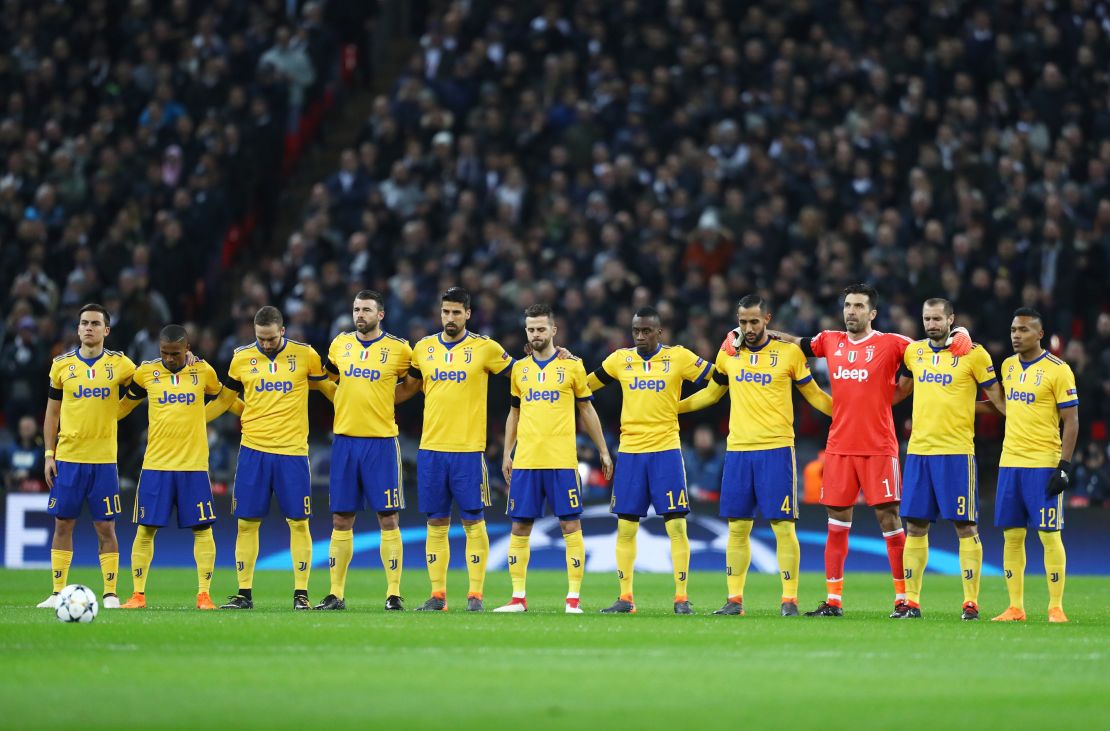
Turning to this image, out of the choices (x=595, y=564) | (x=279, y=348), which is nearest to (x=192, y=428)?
(x=279, y=348)

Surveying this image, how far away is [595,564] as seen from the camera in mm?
21297

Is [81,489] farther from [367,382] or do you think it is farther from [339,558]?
[367,382]

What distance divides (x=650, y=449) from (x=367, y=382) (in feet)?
8.29

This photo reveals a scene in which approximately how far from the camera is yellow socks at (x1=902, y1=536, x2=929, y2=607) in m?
13.9

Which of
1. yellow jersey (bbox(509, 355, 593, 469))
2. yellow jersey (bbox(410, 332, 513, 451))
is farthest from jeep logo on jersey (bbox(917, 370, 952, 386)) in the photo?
yellow jersey (bbox(410, 332, 513, 451))

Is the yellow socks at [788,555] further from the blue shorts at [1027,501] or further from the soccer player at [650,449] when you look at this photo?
the blue shorts at [1027,501]

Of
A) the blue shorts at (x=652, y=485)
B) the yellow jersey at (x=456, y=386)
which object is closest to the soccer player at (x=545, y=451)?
the blue shorts at (x=652, y=485)

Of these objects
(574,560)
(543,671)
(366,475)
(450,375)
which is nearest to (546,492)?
(574,560)

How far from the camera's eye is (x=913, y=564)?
14.0 m

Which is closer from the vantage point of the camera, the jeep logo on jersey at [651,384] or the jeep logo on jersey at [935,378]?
the jeep logo on jersey at [935,378]

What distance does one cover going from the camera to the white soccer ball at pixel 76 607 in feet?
40.7

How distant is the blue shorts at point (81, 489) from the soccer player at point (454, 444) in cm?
285

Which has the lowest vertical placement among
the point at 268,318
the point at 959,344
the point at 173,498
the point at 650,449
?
the point at 173,498

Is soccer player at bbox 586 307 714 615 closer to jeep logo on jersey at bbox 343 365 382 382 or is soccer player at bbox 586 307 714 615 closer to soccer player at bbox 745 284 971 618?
soccer player at bbox 745 284 971 618
